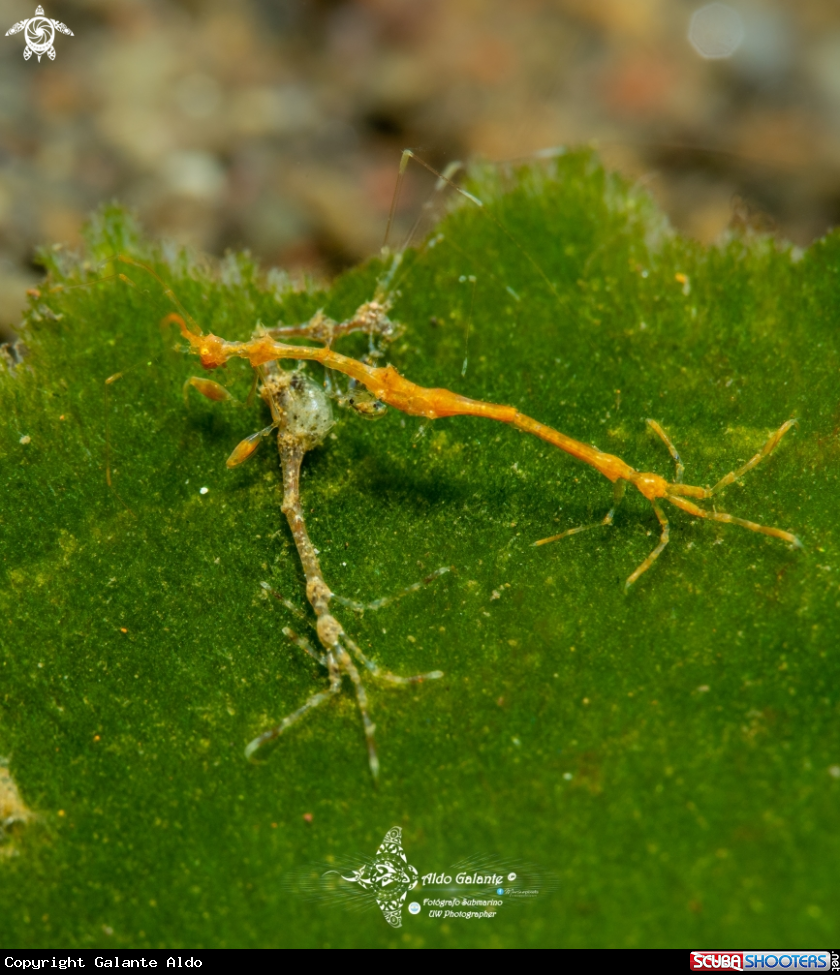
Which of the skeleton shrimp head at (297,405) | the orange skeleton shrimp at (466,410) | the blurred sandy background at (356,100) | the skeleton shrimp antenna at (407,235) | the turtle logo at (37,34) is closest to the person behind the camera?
the orange skeleton shrimp at (466,410)

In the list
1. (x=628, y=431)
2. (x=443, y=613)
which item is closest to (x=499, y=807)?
(x=443, y=613)

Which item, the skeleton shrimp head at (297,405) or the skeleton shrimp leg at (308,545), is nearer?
the skeleton shrimp leg at (308,545)

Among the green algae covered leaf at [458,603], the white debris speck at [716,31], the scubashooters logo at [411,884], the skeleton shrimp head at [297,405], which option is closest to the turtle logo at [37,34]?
the green algae covered leaf at [458,603]

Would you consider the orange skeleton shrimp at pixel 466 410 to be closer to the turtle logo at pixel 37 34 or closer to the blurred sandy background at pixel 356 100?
the blurred sandy background at pixel 356 100

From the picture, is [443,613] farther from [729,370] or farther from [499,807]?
[729,370]

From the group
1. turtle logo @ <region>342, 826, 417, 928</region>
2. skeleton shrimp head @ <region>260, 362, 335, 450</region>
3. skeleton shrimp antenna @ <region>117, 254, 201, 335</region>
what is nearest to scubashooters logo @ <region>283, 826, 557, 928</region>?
→ turtle logo @ <region>342, 826, 417, 928</region>

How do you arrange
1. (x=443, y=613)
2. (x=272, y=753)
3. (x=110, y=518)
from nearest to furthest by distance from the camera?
1. (x=272, y=753)
2. (x=443, y=613)
3. (x=110, y=518)
